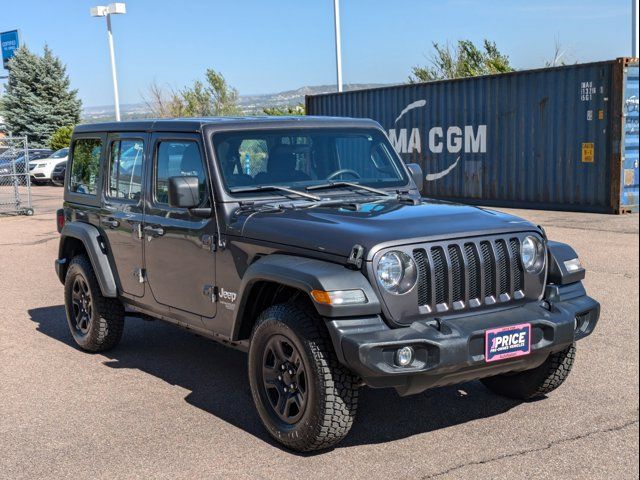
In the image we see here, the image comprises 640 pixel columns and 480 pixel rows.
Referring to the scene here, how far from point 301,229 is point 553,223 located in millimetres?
11499

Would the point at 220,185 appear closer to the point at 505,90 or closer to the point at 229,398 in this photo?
the point at 229,398

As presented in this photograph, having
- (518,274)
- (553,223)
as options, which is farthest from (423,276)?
(553,223)

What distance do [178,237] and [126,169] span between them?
111 centimetres

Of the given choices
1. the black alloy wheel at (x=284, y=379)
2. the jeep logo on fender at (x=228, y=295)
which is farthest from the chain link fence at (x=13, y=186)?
the black alloy wheel at (x=284, y=379)

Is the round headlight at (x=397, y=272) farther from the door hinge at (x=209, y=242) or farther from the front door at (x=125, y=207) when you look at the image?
the front door at (x=125, y=207)

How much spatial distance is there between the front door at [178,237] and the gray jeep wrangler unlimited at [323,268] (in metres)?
0.01

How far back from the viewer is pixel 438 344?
14.1 feet

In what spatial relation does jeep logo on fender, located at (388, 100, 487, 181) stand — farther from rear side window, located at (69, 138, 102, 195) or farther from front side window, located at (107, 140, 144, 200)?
front side window, located at (107, 140, 144, 200)

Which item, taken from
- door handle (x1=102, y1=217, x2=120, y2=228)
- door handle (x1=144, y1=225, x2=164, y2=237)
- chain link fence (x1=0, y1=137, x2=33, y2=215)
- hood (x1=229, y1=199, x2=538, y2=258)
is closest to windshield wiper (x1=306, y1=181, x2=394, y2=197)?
hood (x1=229, y1=199, x2=538, y2=258)

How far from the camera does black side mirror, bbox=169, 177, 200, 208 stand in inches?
209

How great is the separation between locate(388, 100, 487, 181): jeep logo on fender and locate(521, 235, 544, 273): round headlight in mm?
14139

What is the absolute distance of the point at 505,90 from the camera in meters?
18.6

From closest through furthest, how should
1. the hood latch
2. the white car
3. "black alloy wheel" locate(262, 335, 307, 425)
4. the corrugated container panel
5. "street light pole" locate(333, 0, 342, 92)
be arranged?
the hood latch < "black alloy wheel" locate(262, 335, 307, 425) < the corrugated container panel < "street light pole" locate(333, 0, 342, 92) < the white car

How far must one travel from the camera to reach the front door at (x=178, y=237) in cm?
549
